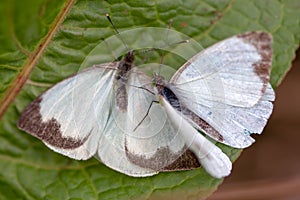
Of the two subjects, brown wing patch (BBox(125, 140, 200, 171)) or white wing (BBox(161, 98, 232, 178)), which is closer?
white wing (BBox(161, 98, 232, 178))

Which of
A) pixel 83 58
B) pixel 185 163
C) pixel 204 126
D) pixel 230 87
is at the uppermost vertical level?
pixel 83 58

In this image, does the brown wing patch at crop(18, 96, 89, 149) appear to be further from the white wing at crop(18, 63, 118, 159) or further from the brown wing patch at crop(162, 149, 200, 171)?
the brown wing patch at crop(162, 149, 200, 171)

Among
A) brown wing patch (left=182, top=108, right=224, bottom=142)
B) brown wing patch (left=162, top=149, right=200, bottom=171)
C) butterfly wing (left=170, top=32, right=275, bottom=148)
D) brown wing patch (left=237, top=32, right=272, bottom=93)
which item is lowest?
brown wing patch (left=162, top=149, right=200, bottom=171)

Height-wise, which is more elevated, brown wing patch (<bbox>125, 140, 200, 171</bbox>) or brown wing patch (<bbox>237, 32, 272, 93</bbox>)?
brown wing patch (<bbox>237, 32, 272, 93</bbox>)

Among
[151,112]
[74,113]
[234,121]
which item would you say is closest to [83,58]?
[74,113]

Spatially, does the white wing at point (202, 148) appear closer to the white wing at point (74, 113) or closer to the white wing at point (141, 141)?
the white wing at point (141, 141)

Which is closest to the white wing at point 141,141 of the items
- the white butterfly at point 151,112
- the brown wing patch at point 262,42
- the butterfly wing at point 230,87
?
the white butterfly at point 151,112

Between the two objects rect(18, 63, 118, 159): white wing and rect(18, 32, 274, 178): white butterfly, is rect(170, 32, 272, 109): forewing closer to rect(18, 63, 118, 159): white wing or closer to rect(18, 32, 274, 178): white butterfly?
rect(18, 32, 274, 178): white butterfly

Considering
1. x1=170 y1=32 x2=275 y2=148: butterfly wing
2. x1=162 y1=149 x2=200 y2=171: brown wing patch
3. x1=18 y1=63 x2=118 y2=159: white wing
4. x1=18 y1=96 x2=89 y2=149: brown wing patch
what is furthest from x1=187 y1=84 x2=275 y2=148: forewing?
x1=18 y1=96 x2=89 y2=149: brown wing patch

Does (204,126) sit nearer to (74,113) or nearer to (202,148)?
(202,148)
